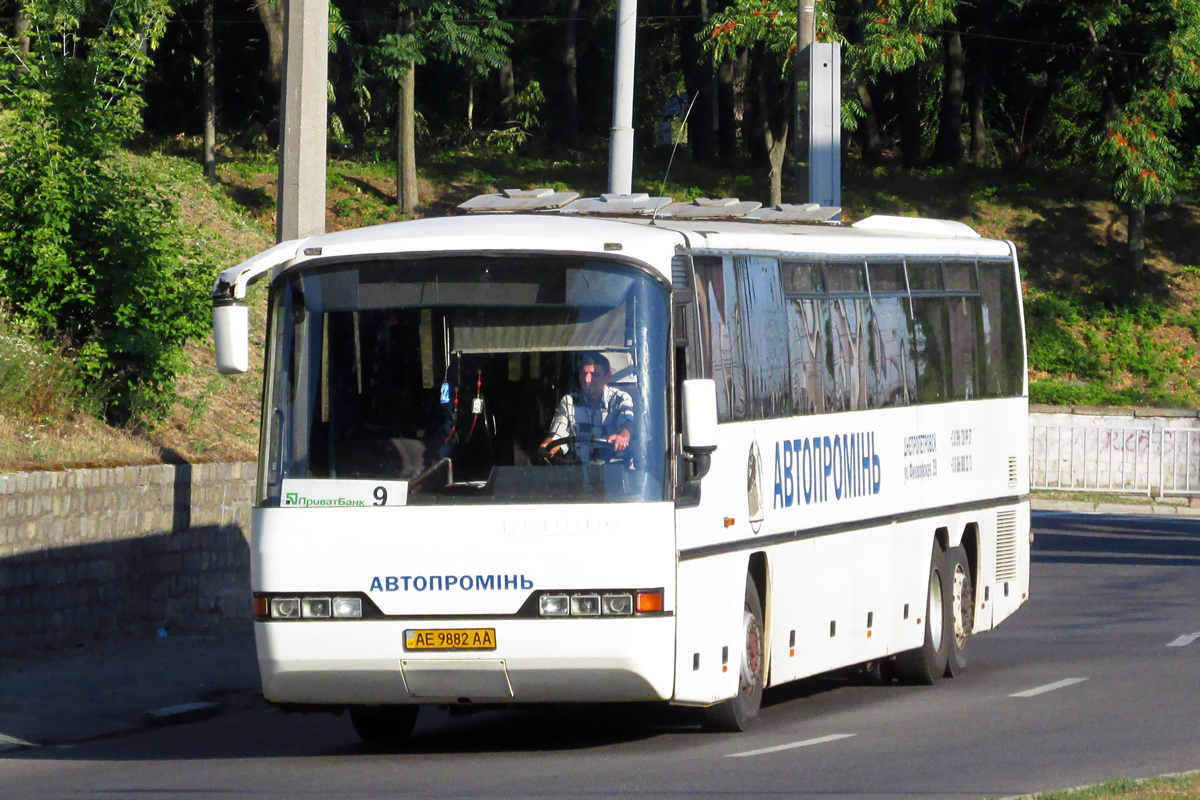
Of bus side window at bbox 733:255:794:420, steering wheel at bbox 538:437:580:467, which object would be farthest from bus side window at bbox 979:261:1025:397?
steering wheel at bbox 538:437:580:467

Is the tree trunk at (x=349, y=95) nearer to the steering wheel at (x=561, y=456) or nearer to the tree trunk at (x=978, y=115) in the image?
the tree trunk at (x=978, y=115)

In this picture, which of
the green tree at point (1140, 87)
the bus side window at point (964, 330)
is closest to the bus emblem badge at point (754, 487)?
the bus side window at point (964, 330)

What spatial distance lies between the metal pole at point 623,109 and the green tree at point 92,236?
4.16 meters

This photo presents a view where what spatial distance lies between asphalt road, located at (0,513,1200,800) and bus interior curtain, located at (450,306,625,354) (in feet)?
7.19

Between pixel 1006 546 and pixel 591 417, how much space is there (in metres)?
7.07

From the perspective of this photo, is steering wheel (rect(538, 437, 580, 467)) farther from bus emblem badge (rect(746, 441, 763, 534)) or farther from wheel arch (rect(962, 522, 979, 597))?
wheel arch (rect(962, 522, 979, 597))

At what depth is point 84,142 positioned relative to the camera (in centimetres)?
1833

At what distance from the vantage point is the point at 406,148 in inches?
1770

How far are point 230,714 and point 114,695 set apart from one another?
0.79 m

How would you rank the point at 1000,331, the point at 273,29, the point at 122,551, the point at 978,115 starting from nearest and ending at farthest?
the point at 122,551, the point at 1000,331, the point at 273,29, the point at 978,115

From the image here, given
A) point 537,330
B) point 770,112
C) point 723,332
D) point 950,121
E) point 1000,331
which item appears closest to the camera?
point 537,330

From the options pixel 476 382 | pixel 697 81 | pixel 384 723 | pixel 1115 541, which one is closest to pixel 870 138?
pixel 697 81

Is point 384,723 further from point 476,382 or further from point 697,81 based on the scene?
point 697,81

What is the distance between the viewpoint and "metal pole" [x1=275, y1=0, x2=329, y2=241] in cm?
A: 1444
